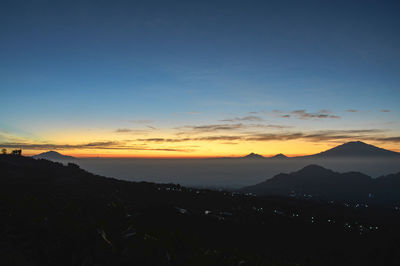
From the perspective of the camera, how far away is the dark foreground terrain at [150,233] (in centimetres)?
1898

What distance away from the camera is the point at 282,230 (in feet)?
288

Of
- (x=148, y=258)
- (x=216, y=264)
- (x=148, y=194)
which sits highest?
(x=148, y=258)

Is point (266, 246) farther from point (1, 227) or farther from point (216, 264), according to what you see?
point (1, 227)

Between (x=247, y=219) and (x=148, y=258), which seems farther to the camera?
(x=247, y=219)

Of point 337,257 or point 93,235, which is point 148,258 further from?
point 337,257

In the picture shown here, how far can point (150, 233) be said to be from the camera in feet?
103

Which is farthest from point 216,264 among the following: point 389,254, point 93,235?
point 389,254

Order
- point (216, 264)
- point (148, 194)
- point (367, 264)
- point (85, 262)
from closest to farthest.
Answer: point (85, 262) → point (216, 264) → point (367, 264) → point (148, 194)

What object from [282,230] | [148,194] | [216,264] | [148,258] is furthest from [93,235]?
[148,194]

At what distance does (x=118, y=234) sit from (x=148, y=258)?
17.4 ft

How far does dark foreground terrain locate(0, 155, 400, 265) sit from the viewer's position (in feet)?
62.3

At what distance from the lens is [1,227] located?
2184 centimetres

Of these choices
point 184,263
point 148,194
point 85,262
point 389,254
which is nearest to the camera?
point 85,262

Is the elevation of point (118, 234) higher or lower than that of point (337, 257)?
higher
